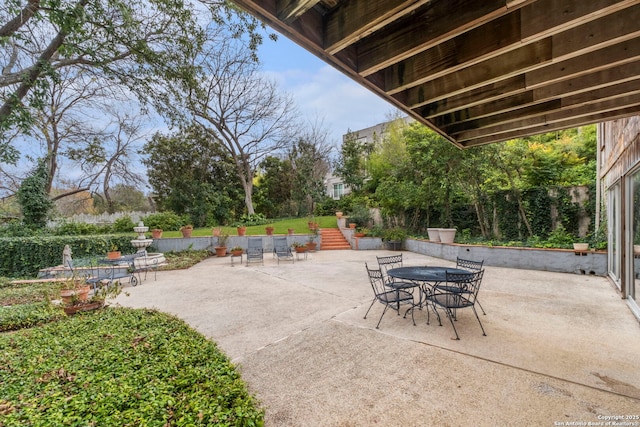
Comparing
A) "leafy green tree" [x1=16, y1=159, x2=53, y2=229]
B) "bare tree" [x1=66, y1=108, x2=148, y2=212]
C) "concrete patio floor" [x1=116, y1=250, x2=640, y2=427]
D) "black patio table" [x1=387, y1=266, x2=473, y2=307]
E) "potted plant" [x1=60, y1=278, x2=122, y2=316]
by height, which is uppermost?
"bare tree" [x1=66, y1=108, x2=148, y2=212]

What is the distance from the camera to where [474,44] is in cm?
166

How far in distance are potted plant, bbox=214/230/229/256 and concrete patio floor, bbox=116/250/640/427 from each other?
5452 mm

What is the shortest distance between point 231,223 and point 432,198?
40.2 feet

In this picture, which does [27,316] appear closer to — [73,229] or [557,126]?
[557,126]

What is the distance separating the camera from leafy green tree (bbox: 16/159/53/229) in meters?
10.7

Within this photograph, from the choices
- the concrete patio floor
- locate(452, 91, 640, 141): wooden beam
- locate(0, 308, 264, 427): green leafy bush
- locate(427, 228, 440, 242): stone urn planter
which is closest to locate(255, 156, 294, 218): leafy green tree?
locate(427, 228, 440, 242): stone urn planter

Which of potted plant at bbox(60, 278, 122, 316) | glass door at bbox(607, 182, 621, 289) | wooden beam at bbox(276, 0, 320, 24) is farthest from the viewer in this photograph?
glass door at bbox(607, 182, 621, 289)

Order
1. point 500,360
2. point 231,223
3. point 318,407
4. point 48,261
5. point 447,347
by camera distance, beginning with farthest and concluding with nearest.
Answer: point 231,223 → point 48,261 → point 447,347 → point 500,360 → point 318,407

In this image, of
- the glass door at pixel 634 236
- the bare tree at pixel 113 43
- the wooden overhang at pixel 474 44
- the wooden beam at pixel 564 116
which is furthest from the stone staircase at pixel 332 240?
the wooden overhang at pixel 474 44

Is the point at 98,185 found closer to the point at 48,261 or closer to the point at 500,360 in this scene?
the point at 48,261

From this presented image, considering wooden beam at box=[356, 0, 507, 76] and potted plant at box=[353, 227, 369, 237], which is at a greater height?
wooden beam at box=[356, 0, 507, 76]

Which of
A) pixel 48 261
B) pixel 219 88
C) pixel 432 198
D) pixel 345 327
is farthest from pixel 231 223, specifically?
pixel 345 327

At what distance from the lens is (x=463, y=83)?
2.02m

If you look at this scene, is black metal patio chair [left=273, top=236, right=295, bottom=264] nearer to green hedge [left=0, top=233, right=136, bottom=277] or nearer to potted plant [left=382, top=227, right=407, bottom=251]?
potted plant [left=382, top=227, right=407, bottom=251]
